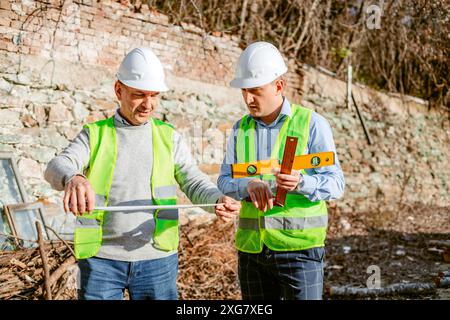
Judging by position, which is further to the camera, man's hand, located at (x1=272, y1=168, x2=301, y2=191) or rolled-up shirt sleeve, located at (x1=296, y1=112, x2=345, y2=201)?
rolled-up shirt sleeve, located at (x1=296, y1=112, x2=345, y2=201)

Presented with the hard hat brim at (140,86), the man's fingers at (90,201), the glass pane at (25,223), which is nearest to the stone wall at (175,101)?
the glass pane at (25,223)

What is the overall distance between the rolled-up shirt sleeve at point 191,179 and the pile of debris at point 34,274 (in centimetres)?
159

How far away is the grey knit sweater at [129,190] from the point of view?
2176mm

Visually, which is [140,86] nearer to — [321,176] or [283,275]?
[321,176]

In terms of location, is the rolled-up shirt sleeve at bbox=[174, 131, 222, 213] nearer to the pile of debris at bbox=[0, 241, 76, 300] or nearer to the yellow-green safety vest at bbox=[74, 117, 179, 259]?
the yellow-green safety vest at bbox=[74, 117, 179, 259]

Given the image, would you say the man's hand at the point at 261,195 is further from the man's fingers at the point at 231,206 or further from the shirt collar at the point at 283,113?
the shirt collar at the point at 283,113

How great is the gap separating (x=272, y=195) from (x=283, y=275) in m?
0.40

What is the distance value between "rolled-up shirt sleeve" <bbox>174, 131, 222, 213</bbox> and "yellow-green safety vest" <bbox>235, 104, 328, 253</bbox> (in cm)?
25

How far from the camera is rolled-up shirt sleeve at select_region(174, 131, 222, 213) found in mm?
2327

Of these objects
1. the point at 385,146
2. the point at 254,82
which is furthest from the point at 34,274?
the point at 385,146

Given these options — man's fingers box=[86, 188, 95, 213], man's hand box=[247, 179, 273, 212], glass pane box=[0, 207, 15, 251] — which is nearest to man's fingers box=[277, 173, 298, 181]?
man's hand box=[247, 179, 273, 212]

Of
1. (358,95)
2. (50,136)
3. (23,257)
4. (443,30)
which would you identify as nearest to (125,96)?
(23,257)

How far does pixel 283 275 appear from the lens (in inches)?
93.5

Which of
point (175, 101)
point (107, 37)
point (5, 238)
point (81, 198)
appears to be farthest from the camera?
point (175, 101)
